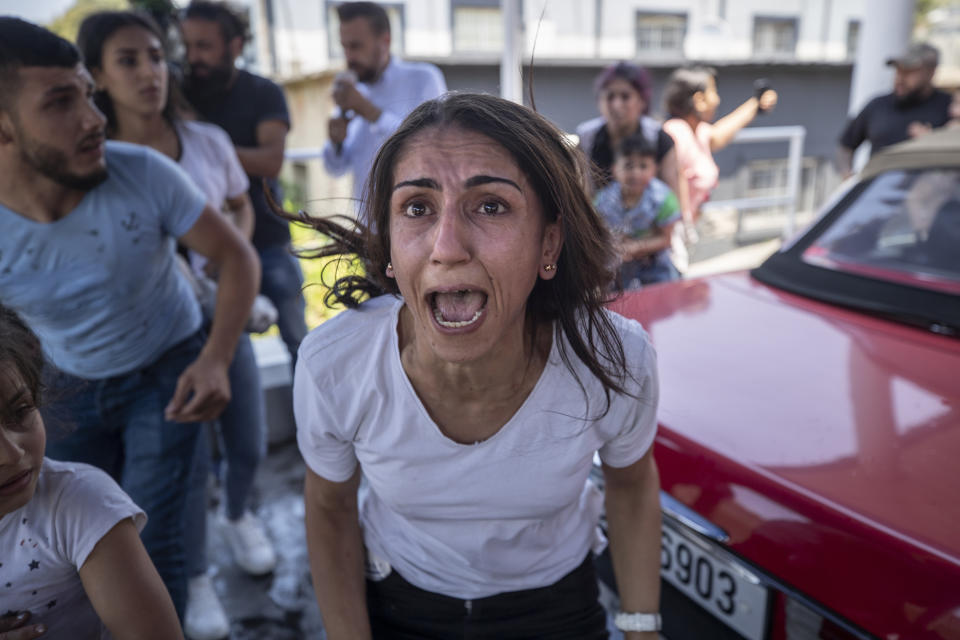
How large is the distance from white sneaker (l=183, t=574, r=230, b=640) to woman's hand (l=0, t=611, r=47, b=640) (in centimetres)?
141

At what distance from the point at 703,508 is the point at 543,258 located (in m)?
0.70

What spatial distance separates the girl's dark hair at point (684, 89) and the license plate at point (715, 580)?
355 cm

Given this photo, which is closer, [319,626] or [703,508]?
[703,508]

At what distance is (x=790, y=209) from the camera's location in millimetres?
7961

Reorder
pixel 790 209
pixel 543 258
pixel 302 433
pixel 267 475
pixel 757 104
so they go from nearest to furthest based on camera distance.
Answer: pixel 543 258 < pixel 302 433 < pixel 267 475 < pixel 757 104 < pixel 790 209

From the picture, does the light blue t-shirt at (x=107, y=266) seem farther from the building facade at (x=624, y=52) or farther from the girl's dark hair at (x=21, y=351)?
the building facade at (x=624, y=52)

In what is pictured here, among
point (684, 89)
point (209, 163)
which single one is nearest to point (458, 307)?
point (209, 163)

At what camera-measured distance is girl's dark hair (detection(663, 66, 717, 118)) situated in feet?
15.2

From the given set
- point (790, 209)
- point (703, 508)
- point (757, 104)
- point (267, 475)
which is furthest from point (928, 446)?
point (790, 209)

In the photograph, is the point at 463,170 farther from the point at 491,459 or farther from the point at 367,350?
the point at 491,459

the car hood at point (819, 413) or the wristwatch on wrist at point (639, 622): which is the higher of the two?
the car hood at point (819, 413)

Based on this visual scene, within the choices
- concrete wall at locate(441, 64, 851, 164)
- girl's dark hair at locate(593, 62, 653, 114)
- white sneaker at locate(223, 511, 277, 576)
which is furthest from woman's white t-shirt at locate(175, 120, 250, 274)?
concrete wall at locate(441, 64, 851, 164)

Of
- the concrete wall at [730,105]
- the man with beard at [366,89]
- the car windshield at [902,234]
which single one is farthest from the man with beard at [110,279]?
the concrete wall at [730,105]

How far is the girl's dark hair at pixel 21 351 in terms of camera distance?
1.33 m
